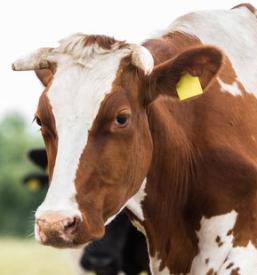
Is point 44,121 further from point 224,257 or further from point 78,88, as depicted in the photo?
point 224,257

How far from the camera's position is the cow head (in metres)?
6.57

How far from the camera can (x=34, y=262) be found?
87.2 ft

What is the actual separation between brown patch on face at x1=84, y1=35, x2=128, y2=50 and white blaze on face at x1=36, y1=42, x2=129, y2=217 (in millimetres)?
57

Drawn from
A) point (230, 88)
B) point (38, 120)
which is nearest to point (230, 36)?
point (230, 88)

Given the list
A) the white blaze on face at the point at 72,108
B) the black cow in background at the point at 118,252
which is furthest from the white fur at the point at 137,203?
the black cow in background at the point at 118,252

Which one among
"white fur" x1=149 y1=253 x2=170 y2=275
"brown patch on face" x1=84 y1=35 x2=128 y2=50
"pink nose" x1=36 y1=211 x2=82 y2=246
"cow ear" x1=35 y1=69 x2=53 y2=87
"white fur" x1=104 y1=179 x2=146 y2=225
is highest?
"brown patch on face" x1=84 y1=35 x2=128 y2=50

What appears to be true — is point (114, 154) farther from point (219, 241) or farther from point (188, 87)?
point (219, 241)

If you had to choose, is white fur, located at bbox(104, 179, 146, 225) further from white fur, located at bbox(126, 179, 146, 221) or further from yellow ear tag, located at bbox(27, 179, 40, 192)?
yellow ear tag, located at bbox(27, 179, 40, 192)

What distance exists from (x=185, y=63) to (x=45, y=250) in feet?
86.4

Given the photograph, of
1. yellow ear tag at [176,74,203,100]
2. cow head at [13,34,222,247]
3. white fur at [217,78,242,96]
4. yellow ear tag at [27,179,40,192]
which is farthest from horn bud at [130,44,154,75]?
yellow ear tag at [27,179,40,192]

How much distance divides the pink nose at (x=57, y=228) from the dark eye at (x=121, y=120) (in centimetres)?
67

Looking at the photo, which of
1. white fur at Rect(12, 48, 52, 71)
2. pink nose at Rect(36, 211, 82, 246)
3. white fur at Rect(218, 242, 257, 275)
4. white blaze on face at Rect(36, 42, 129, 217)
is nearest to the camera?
pink nose at Rect(36, 211, 82, 246)

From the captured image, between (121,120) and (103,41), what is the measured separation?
1.74ft

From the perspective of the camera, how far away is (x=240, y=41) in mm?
8086
